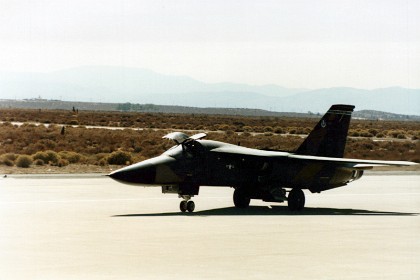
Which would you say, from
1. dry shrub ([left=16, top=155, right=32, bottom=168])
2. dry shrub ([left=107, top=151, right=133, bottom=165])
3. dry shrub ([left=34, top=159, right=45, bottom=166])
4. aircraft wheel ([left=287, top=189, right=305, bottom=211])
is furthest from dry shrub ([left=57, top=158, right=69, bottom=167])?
aircraft wheel ([left=287, top=189, right=305, bottom=211])

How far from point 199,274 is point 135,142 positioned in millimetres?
67392

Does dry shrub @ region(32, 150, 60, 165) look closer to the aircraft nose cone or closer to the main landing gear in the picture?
the main landing gear

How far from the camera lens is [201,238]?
791 inches

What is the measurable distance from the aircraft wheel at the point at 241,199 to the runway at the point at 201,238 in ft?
1.00

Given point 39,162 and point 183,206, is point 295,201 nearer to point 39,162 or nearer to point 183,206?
point 183,206

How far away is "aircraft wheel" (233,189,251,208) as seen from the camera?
1144 inches

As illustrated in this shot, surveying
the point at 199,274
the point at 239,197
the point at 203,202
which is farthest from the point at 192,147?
the point at 199,274

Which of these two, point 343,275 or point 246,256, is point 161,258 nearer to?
point 246,256

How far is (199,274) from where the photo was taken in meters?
14.8

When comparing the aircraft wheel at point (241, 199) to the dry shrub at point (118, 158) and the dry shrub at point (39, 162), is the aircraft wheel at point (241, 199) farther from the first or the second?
the dry shrub at point (118, 158)

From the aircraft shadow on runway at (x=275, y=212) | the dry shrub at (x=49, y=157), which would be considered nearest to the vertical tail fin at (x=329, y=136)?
the aircraft shadow on runway at (x=275, y=212)

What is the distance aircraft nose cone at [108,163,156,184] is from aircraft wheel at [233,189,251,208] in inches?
154

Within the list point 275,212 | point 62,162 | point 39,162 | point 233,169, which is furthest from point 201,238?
point 39,162

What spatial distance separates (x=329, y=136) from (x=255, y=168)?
310 centimetres
